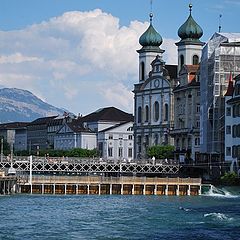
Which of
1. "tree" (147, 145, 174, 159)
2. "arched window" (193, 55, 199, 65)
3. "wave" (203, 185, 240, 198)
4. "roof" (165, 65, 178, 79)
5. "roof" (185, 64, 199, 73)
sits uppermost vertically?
"arched window" (193, 55, 199, 65)

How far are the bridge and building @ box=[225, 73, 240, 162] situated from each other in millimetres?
18847

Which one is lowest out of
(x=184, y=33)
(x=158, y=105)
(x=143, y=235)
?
(x=143, y=235)

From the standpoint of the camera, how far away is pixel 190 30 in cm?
17862

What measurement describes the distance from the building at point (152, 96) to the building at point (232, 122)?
48.1 m

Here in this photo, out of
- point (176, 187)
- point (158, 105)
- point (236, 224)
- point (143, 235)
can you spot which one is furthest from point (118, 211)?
point (158, 105)

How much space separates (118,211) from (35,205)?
9.55 m

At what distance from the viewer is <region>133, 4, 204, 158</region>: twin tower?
176 m

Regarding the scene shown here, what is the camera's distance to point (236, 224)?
61.2 meters

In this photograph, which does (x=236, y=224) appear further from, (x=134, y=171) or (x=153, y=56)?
(x=153, y=56)

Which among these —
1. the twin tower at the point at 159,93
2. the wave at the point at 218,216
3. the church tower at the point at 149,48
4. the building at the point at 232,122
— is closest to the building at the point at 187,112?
the twin tower at the point at 159,93

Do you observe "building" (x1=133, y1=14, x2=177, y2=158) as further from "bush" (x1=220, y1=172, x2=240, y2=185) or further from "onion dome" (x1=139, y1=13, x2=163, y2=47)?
"bush" (x1=220, y1=172, x2=240, y2=185)

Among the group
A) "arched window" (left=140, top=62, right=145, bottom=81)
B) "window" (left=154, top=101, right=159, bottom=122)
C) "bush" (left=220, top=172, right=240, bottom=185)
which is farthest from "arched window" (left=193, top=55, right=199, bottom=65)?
"bush" (left=220, top=172, right=240, bottom=185)

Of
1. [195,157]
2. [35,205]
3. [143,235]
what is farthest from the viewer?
[195,157]

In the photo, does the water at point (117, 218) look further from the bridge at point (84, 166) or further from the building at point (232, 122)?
the bridge at point (84, 166)
